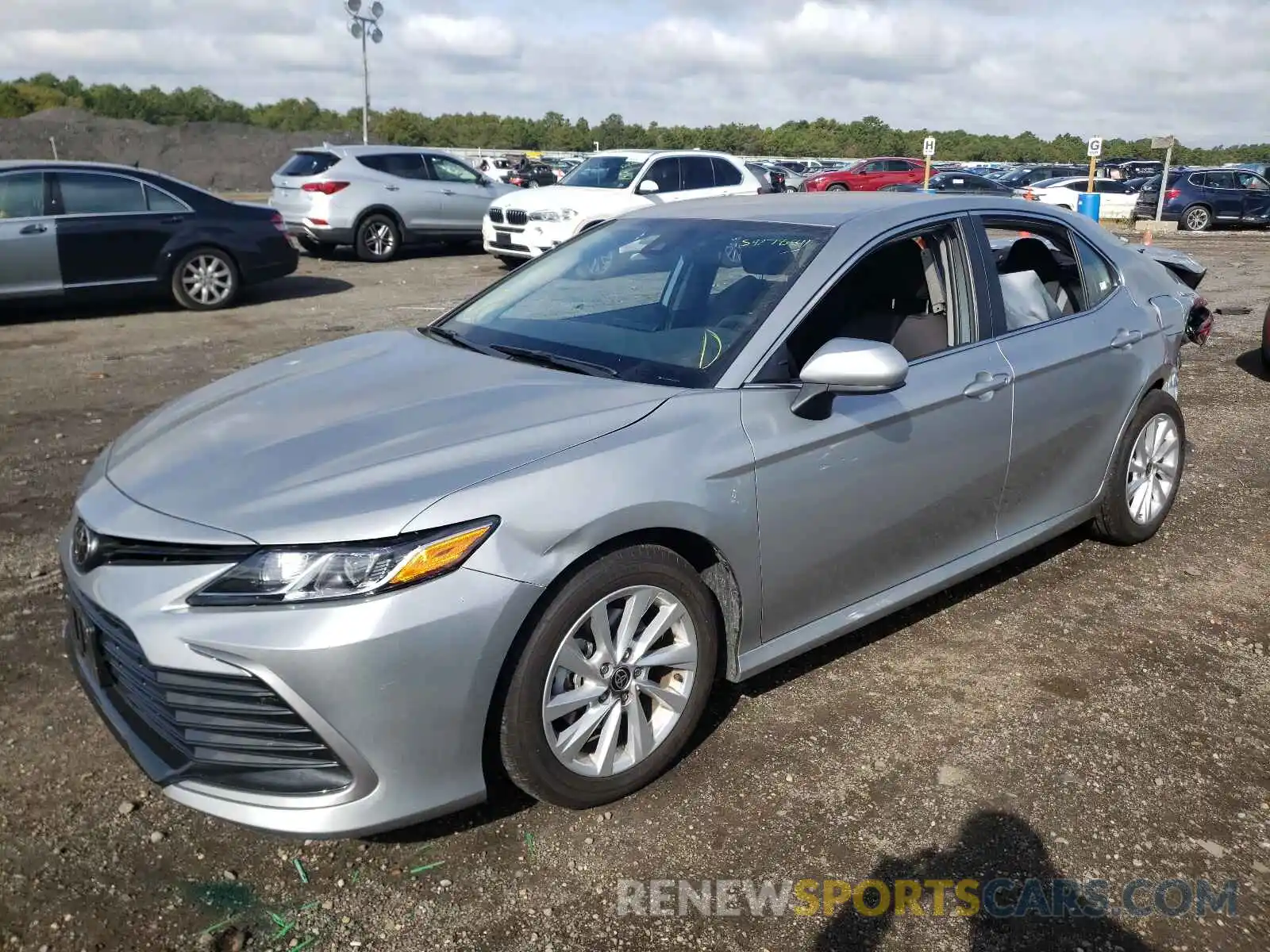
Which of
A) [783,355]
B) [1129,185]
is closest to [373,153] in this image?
[783,355]

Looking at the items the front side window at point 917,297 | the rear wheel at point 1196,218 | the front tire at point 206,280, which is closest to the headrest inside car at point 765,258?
the front side window at point 917,297

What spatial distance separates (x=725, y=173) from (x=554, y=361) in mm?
12520

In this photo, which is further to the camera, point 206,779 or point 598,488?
point 598,488

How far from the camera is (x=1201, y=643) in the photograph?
3.98 metres

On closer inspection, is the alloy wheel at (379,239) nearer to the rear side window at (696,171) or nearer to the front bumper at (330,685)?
the rear side window at (696,171)

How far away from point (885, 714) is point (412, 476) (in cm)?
182

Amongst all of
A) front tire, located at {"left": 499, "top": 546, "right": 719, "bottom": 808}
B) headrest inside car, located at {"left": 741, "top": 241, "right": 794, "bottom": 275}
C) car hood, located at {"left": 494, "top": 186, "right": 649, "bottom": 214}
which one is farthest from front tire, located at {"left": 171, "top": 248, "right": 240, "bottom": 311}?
front tire, located at {"left": 499, "top": 546, "right": 719, "bottom": 808}

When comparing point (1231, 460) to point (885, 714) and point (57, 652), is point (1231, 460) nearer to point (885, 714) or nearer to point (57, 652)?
point (885, 714)

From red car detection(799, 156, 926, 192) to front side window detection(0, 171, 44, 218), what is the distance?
23794 mm

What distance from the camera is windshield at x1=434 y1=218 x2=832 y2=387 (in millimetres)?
3316

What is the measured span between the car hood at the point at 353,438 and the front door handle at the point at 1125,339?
2.37 m

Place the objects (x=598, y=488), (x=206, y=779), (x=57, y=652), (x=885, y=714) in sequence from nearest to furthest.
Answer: (x=206, y=779), (x=598, y=488), (x=885, y=714), (x=57, y=652)

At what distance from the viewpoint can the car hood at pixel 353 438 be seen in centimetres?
251

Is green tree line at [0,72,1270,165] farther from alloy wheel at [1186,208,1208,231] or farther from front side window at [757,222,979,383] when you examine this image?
front side window at [757,222,979,383]
